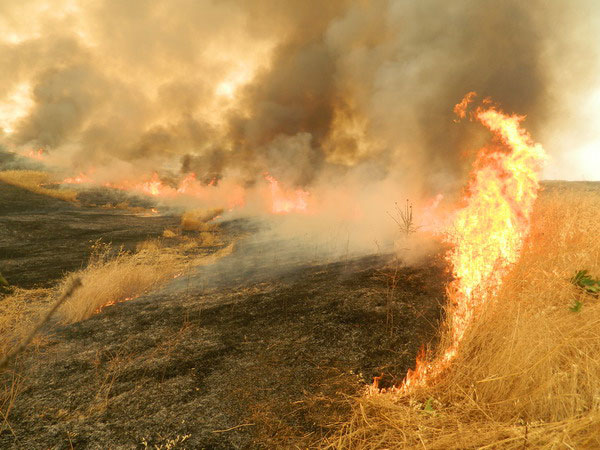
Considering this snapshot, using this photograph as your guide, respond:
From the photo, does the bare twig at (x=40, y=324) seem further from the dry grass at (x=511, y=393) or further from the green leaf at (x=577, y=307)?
the green leaf at (x=577, y=307)

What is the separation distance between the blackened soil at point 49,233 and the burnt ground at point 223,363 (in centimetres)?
462

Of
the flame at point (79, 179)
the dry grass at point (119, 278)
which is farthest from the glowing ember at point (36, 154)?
the dry grass at point (119, 278)

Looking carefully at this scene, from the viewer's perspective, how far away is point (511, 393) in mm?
2770

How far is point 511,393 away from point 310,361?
206cm

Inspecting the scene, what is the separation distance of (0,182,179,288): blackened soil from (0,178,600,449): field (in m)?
2.46

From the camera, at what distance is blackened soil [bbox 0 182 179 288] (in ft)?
28.3

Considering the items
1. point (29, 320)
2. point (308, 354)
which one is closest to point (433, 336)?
point (308, 354)

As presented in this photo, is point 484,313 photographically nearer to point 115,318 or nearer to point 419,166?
point 115,318

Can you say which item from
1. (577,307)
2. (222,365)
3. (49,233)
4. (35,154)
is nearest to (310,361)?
(222,365)

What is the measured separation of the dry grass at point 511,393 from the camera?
7.50ft

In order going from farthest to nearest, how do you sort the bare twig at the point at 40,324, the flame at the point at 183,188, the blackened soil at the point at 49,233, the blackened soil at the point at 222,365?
the flame at the point at 183,188, the blackened soil at the point at 49,233, the blackened soil at the point at 222,365, the bare twig at the point at 40,324

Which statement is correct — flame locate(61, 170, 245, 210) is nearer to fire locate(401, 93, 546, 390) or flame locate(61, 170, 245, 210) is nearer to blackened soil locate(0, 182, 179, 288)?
blackened soil locate(0, 182, 179, 288)

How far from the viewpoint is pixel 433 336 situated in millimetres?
4055

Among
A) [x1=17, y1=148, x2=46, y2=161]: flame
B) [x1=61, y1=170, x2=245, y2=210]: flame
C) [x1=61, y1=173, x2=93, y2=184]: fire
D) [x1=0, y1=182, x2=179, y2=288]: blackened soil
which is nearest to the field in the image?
[x1=0, y1=182, x2=179, y2=288]: blackened soil
